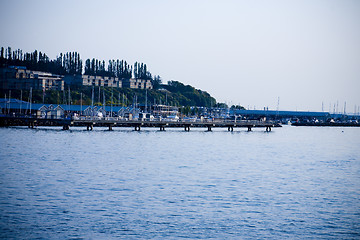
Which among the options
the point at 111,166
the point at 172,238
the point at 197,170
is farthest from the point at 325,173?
the point at 172,238

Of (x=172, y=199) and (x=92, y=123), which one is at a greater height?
(x=92, y=123)

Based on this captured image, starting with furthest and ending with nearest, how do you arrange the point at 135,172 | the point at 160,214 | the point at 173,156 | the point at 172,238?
the point at 173,156, the point at 135,172, the point at 160,214, the point at 172,238

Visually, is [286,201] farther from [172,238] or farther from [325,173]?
[325,173]

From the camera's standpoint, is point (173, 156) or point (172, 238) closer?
→ point (172, 238)

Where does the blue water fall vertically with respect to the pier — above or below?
below

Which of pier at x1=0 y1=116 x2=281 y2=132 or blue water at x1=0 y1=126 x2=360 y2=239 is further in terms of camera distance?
pier at x1=0 y1=116 x2=281 y2=132

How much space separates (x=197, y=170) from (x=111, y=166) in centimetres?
1011

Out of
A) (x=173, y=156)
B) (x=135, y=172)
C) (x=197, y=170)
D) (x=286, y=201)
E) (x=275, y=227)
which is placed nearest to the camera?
(x=275, y=227)

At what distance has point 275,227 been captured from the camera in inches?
1094

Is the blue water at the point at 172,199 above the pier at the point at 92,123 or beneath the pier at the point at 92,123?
beneath

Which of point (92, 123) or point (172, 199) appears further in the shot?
point (92, 123)

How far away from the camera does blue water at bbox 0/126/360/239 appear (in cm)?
2659

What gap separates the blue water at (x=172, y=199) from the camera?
26.6 metres

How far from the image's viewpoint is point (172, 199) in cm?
3438
